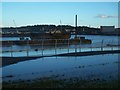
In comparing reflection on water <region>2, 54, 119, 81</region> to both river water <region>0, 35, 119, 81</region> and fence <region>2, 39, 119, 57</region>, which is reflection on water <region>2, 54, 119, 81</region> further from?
fence <region>2, 39, 119, 57</region>

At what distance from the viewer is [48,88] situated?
793cm

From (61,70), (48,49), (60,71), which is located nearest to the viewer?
(60,71)

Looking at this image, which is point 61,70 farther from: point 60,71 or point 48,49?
point 48,49

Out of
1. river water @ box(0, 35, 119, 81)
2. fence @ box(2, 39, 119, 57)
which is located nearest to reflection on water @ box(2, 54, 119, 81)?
river water @ box(0, 35, 119, 81)

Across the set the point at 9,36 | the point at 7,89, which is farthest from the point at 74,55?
the point at 9,36

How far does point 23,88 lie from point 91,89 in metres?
1.86

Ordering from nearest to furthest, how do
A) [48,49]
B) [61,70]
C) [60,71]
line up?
[60,71]
[61,70]
[48,49]

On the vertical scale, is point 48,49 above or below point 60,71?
above

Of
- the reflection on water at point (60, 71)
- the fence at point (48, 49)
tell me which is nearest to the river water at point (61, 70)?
the reflection on water at point (60, 71)

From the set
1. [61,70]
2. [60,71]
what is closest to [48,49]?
[61,70]

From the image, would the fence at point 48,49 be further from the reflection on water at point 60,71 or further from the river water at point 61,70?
the reflection on water at point 60,71

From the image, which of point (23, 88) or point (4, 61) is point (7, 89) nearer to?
point (23, 88)

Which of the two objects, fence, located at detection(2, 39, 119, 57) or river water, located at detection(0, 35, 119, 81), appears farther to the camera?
fence, located at detection(2, 39, 119, 57)

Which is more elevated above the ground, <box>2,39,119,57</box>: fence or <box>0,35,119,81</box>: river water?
<box>2,39,119,57</box>: fence
